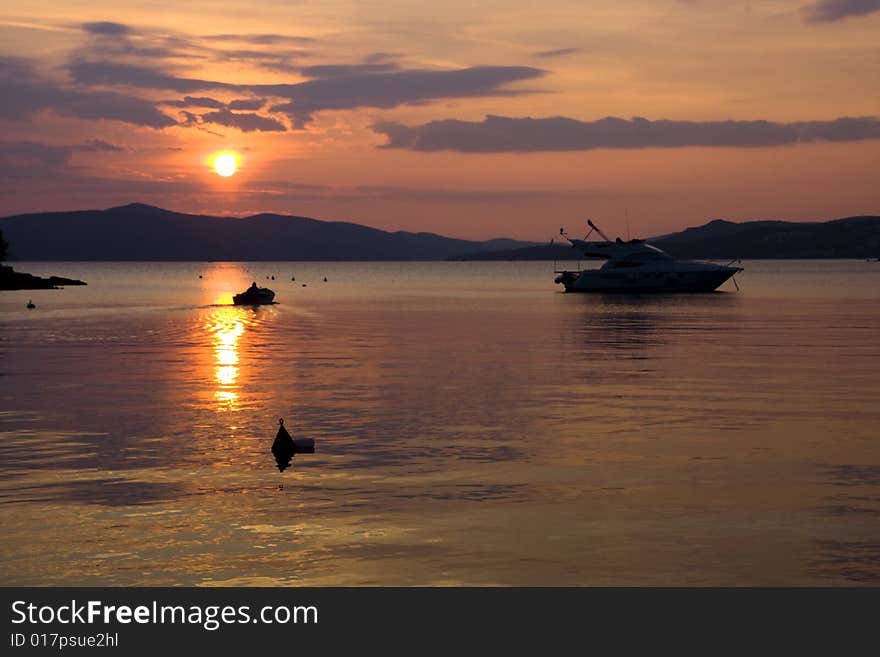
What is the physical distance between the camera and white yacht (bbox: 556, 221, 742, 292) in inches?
5664

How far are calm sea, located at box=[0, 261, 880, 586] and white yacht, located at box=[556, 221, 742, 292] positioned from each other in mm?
85253

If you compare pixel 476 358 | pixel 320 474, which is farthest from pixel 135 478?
pixel 476 358

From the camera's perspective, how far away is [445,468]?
84.8ft

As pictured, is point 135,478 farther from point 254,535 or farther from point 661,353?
point 661,353

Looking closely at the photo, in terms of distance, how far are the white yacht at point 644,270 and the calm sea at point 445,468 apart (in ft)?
280

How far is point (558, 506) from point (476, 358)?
3463 cm

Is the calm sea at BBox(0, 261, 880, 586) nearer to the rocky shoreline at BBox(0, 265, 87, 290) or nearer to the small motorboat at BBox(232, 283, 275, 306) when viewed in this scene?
the small motorboat at BBox(232, 283, 275, 306)

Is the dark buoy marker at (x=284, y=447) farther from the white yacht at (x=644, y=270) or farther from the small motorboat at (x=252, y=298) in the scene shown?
the white yacht at (x=644, y=270)

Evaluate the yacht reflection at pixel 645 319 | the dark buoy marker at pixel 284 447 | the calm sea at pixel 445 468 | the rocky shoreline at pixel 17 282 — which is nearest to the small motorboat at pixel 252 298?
the yacht reflection at pixel 645 319

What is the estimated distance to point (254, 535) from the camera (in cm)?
1961

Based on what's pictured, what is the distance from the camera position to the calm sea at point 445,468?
18.0 meters

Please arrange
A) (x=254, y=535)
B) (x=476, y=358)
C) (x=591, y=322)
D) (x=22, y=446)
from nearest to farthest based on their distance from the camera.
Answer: (x=254, y=535), (x=22, y=446), (x=476, y=358), (x=591, y=322)

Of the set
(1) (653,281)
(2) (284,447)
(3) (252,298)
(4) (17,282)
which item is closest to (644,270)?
(1) (653,281)
